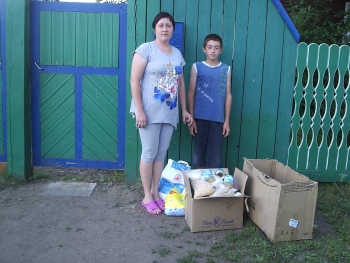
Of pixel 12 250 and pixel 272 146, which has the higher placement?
pixel 272 146

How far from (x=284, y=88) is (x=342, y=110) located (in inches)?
39.7

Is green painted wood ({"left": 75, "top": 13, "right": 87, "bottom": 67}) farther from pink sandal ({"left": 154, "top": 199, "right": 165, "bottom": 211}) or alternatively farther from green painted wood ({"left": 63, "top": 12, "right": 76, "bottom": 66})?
pink sandal ({"left": 154, "top": 199, "right": 165, "bottom": 211})

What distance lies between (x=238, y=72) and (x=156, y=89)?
1.27 m

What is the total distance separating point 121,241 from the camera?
329 centimetres

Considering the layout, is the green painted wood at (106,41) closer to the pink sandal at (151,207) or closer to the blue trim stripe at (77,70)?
the blue trim stripe at (77,70)

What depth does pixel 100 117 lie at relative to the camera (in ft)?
15.7

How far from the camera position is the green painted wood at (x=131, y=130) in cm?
438

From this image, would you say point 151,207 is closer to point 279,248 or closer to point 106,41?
point 279,248

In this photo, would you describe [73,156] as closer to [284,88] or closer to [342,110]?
[284,88]

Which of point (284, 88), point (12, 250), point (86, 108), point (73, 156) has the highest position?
point (284, 88)

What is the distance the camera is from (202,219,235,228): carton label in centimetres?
348

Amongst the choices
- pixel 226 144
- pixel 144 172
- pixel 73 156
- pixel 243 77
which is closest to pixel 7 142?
pixel 73 156

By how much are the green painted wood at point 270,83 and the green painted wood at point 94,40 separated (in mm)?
1967

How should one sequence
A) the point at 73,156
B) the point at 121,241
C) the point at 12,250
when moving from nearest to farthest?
1. the point at 12,250
2. the point at 121,241
3. the point at 73,156
